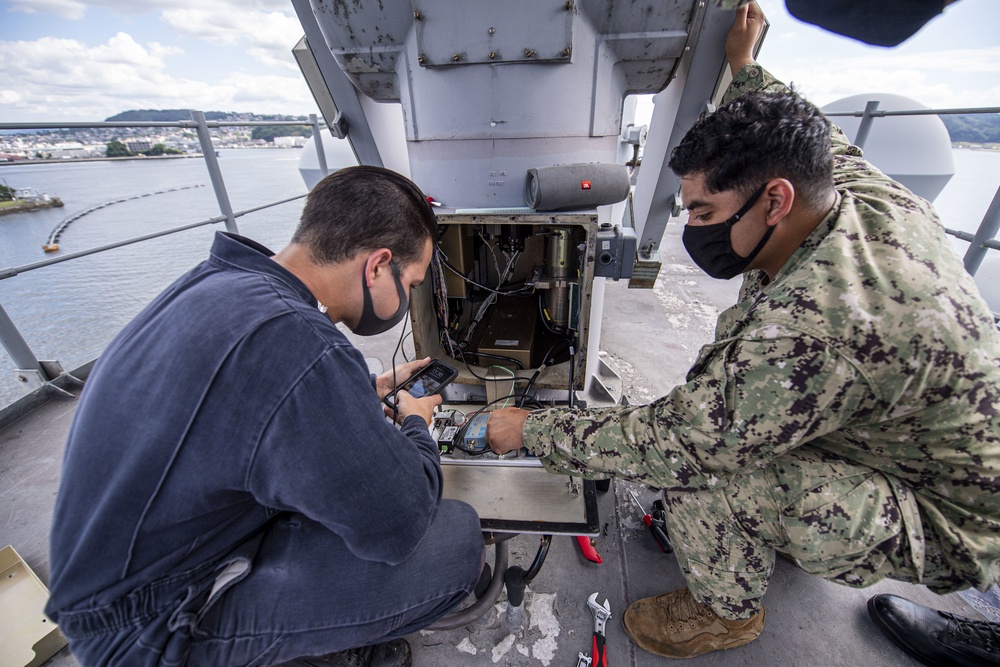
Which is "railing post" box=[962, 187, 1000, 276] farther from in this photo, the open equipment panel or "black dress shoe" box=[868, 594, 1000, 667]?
the open equipment panel

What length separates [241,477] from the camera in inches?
29.8

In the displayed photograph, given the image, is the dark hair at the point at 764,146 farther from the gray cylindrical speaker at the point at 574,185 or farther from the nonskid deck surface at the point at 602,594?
the nonskid deck surface at the point at 602,594

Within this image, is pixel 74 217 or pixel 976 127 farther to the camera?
pixel 74 217

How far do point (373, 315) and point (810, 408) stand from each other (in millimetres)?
1074

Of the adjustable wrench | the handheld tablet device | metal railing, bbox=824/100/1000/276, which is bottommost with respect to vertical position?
the adjustable wrench

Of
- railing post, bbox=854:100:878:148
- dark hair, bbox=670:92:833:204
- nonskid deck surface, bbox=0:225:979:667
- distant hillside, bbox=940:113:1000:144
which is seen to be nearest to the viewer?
dark hair, bbox=670:92:833:204

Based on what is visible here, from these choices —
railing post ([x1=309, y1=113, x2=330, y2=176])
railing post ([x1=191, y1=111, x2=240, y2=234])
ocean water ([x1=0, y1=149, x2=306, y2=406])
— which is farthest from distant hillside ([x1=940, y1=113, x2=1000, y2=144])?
railing post ([x1=309, y1=113, x2=330, y2=176])

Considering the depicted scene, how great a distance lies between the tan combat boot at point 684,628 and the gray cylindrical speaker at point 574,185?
1428mm

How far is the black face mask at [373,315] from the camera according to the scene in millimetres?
1084

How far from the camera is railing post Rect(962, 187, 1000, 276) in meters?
2.57

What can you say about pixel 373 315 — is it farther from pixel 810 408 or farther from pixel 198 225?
pixel 198 225

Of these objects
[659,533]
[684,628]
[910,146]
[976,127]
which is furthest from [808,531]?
[910,146]

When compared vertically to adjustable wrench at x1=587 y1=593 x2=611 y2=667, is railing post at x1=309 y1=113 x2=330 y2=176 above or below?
above

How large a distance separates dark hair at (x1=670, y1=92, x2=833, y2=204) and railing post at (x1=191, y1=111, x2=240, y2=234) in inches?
123
